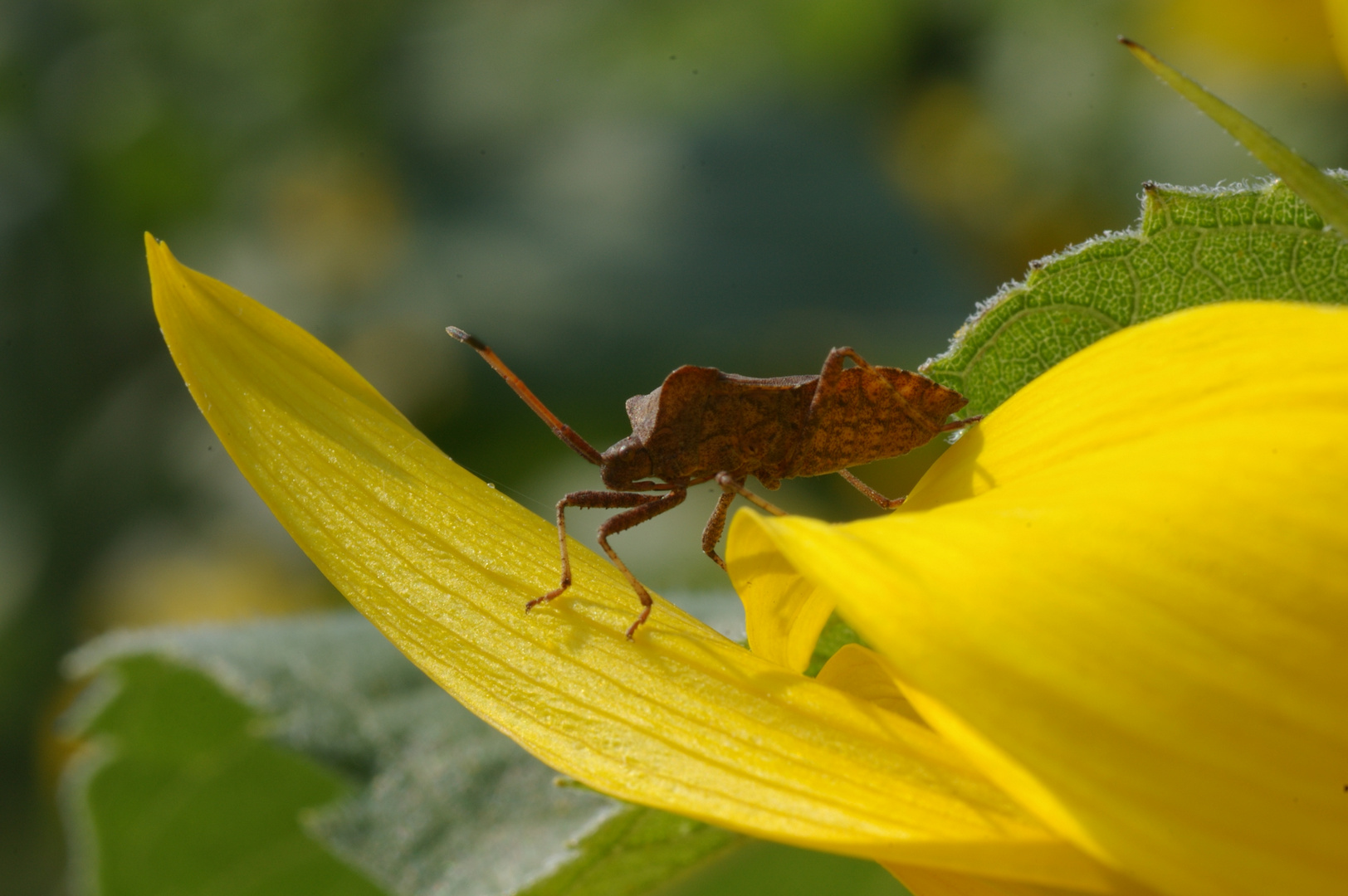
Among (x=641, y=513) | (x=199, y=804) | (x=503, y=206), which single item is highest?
(x=503, y=206)

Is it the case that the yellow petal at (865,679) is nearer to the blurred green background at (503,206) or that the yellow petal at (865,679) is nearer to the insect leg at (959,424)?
the insect leg at (959,424)

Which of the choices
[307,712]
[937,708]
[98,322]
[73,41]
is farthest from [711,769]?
[73,41]

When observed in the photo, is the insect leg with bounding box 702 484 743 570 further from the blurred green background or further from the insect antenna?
the blurred green background

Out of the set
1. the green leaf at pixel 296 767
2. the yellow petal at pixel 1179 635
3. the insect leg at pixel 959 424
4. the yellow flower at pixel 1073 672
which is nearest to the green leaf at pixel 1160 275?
the insect leg at pixel 959 424

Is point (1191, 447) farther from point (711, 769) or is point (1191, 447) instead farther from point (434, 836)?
point (434, 836)

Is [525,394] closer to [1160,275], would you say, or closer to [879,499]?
[879,499]


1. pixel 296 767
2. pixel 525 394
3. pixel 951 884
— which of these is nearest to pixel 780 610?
pixel 951 884
